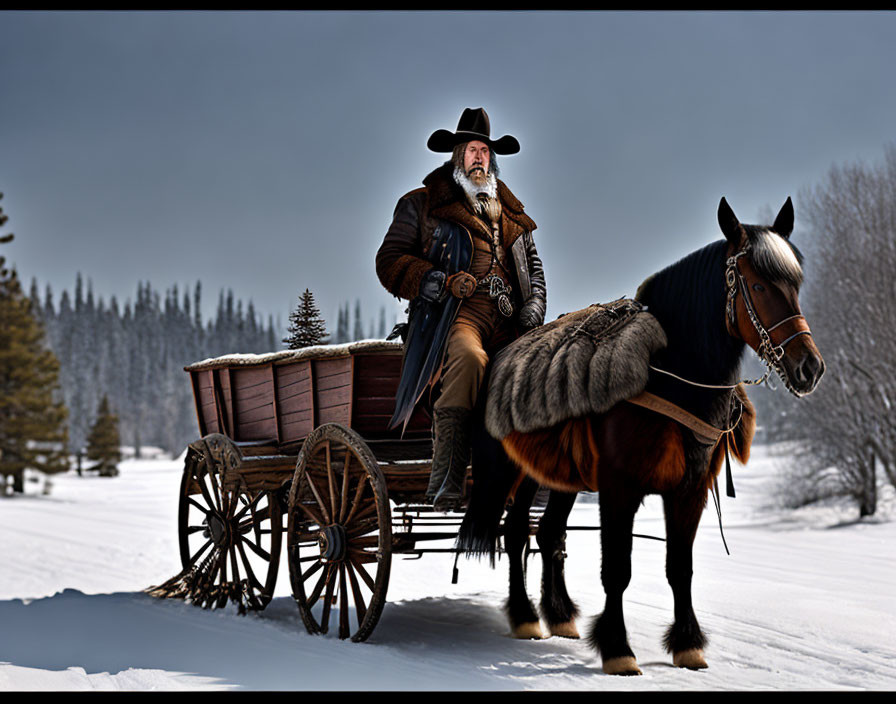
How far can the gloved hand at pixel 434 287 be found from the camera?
5.70m

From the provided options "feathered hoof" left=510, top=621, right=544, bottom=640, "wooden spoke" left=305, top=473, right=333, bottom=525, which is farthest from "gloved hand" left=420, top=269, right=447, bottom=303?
"feathered hoof" left=510, top=621, right=544, bottom=640

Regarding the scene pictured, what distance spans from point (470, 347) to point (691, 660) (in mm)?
2198

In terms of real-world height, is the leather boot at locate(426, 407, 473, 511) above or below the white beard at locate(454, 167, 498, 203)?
below

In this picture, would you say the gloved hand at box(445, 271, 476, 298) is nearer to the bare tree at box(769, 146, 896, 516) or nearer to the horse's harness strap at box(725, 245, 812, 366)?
the horse's harness strap at box(725, 245, 812, 366)

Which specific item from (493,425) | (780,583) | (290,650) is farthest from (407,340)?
(780,583)

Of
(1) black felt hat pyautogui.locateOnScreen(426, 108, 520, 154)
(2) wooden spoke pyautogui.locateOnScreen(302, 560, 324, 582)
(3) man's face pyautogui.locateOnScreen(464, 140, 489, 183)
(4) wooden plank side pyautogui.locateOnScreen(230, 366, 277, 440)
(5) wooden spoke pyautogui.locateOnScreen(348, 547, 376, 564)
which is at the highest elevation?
(1) black felt hat pyautogui.locateOnScreen(426, 108, 520, 154)

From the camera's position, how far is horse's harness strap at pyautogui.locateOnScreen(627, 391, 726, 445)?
15.3ft

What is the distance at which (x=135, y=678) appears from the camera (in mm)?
4898

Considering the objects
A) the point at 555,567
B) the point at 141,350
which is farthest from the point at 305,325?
the point at 141,350

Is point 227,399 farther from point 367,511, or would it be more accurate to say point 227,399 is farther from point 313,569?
point 367,511

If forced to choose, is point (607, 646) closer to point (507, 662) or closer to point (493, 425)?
point (507, 662)

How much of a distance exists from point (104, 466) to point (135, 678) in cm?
3831

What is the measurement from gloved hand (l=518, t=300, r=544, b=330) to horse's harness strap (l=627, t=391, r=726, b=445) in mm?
1361

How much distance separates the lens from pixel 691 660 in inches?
193
